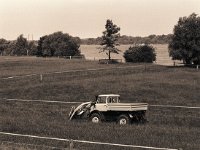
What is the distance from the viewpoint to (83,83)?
57.5 metres

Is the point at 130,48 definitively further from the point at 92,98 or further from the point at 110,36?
the point at 92,98

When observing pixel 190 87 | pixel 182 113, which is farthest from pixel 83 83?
pixel 182 113

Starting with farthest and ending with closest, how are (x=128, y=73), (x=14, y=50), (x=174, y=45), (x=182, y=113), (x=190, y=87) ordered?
(x=14, y=50), (x=174, y=45), (x=128, y=73), (x=190, y=87), (x=182, y=113)

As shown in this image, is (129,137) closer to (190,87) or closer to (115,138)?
(115,138)

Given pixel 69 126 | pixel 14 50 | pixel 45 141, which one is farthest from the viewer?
pixel 14 50

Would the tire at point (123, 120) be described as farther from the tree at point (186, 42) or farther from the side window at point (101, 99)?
the tree at point (186, 42)

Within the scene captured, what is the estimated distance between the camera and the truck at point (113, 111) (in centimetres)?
2702

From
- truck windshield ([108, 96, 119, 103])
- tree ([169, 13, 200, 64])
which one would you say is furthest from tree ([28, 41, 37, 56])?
truck windshield ([108, 96, 119, 103])

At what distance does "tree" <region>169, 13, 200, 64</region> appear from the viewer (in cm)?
8744

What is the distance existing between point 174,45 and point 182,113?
53.9 metres

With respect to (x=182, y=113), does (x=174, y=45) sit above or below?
above

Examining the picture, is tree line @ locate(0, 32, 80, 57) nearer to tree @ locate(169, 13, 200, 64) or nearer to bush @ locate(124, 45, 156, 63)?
bush @ locate(124, 45, 156, 63)

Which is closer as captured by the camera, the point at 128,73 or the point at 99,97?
the point at 99,97

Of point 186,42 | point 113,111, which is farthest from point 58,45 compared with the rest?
point 113,111
